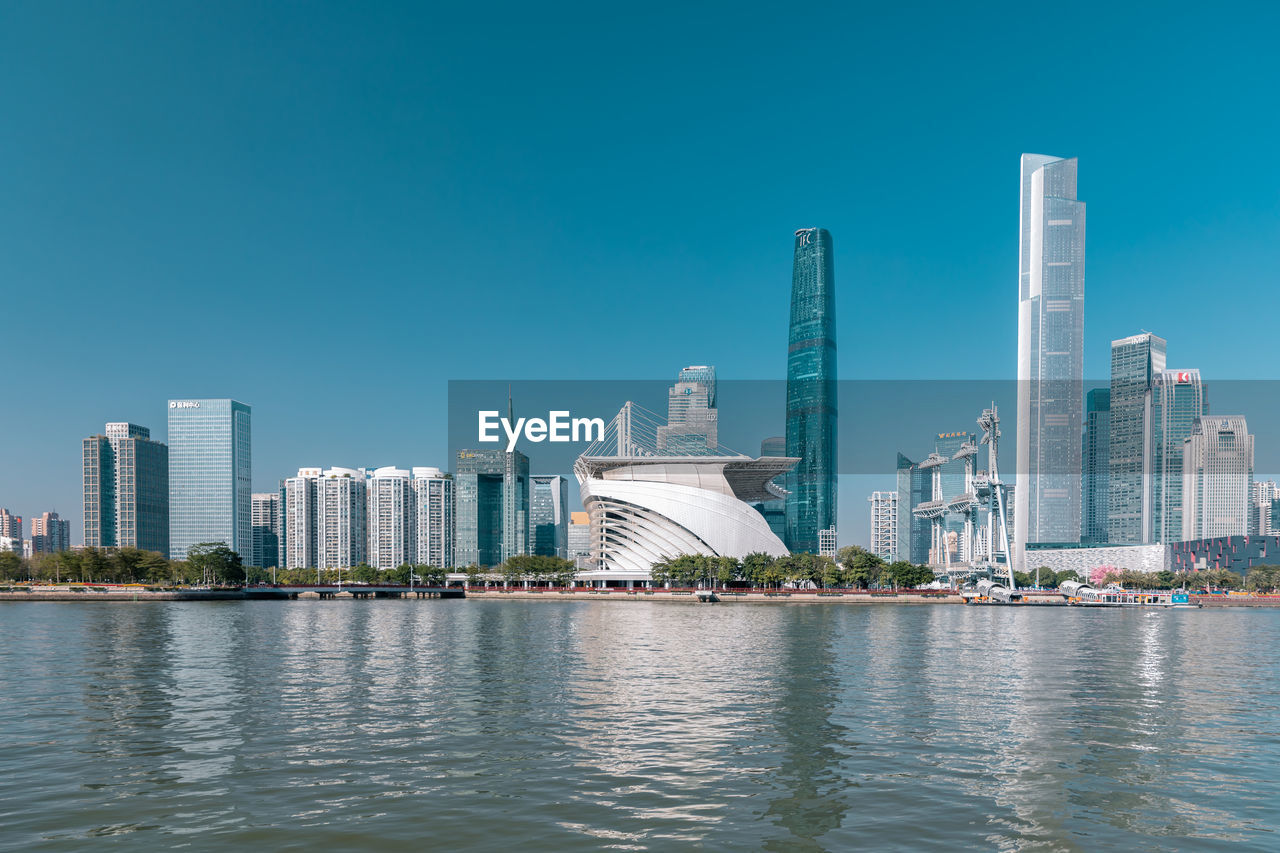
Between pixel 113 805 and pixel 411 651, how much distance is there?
89.6ft

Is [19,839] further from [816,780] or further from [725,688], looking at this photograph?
[725,688]

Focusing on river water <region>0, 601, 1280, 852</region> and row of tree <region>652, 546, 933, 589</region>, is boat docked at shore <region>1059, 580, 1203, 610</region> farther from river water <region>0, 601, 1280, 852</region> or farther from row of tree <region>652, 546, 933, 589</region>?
river water <region>0, 601, 1280, 852</region>

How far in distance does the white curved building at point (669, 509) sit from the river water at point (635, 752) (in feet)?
312

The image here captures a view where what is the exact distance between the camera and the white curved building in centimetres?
13412

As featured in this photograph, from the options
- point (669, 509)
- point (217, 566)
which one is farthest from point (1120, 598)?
point (217, 566)

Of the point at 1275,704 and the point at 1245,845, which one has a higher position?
the point at 1245,845

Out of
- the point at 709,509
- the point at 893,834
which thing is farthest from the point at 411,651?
the point at 709,509

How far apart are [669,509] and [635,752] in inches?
4541

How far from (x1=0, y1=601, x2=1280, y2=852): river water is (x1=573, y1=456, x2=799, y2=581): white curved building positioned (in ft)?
312

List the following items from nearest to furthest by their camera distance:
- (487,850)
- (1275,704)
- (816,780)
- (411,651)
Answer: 1. (487,850)
2. (816,780)
3. (1275,704)
4. (411,651)

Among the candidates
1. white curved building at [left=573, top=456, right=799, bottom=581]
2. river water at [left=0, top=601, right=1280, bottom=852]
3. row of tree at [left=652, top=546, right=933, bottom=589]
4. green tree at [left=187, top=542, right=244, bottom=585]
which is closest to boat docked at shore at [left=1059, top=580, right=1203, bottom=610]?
row of tree at [left=652, top=546, right=933, bottom=589]

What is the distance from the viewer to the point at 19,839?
12.9 metres

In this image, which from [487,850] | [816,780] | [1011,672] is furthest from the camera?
[1011,672]

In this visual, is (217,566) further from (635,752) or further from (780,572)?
(635,752)
